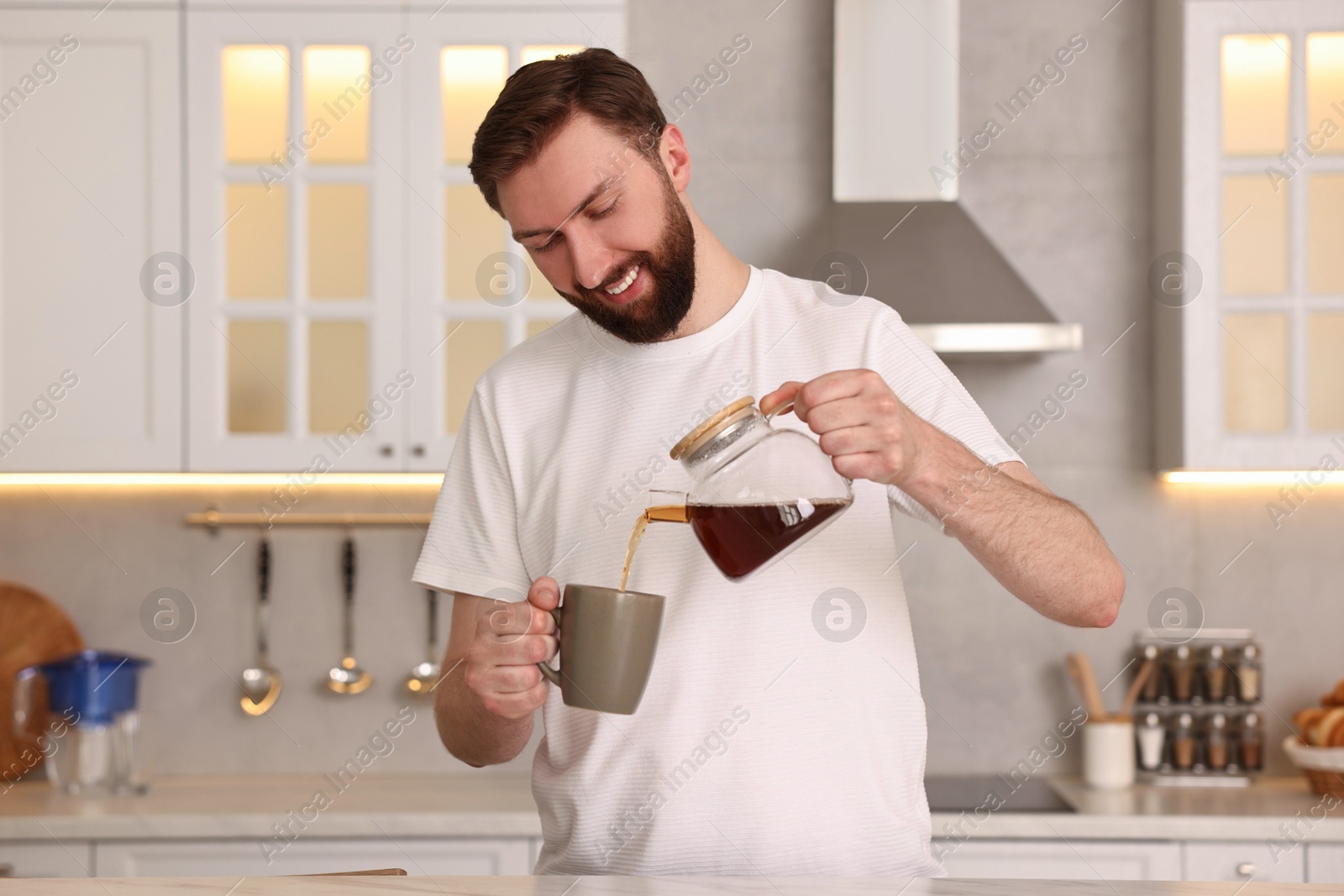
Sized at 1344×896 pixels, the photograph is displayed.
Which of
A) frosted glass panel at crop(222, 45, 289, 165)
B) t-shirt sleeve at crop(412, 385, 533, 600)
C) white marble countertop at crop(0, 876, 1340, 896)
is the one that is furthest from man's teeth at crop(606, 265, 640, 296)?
frosted glass panel at crop(222, 45, 289, 165)

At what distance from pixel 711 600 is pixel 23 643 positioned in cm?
206

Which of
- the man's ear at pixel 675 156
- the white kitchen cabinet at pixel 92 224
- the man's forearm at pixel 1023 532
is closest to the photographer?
the man's forearm at pixel 1023 532

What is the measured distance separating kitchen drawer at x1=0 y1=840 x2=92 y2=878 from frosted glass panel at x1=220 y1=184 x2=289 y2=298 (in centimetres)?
112

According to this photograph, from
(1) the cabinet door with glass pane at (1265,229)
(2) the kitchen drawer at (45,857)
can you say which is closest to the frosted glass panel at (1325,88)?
(1) the cabinet door with glass pane at (1265,229)

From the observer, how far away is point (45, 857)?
2.15 metres

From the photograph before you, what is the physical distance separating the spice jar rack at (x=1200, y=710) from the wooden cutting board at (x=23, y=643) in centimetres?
241

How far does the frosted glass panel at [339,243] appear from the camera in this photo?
241 cm

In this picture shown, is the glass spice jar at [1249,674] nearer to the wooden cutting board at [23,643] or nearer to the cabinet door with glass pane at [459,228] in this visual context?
the cabinet door with glass pane at [459,228]

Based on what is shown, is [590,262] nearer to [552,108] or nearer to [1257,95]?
[552,108]

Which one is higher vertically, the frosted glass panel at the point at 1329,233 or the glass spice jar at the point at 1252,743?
the frosted glass panel at the point at 1329,233

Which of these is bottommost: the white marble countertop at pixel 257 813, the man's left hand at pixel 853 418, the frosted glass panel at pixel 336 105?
the white marble countertop at pixel 257 813

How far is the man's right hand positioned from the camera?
97 centimetres

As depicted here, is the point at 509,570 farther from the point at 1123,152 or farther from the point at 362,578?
the point at 1123,152

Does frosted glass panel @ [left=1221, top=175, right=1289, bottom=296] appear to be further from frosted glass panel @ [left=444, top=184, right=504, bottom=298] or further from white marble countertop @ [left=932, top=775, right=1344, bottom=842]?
frosted glass panel @ [left=444, top=184, right=504, bottom=298]
